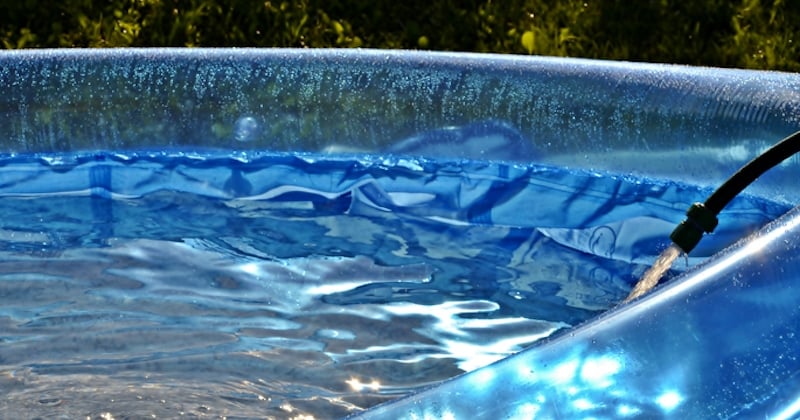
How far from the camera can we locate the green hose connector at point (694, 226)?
1.66m

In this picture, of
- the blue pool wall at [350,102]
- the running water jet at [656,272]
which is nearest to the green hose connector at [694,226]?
the running water jet at [656,272]

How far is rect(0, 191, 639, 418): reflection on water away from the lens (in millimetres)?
1895

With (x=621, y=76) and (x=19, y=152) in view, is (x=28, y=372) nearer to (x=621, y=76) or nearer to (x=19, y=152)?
(x=19, y=152)

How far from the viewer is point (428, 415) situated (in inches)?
45.1

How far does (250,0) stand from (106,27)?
1.57 feet

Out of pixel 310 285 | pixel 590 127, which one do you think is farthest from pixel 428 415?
pixel 590 127

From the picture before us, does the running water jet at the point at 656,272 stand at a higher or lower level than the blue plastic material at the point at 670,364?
lower

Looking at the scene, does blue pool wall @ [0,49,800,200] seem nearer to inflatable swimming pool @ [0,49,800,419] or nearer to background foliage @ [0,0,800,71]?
inflatable swimming pool @ [0,49,800,419]

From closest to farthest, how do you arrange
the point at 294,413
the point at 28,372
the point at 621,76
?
the point at 294,413 → the point at 28,372 → the point at 621,76

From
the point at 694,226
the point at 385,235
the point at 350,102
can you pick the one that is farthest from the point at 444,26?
the point at 694,226

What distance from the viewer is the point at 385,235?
2.59m

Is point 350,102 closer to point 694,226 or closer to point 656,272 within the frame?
point 656,272

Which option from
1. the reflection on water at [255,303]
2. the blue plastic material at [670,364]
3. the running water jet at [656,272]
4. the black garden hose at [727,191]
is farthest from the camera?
the running water jet at [656,272]

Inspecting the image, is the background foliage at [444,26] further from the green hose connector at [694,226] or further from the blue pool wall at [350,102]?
the green hose connector at [694,226]
